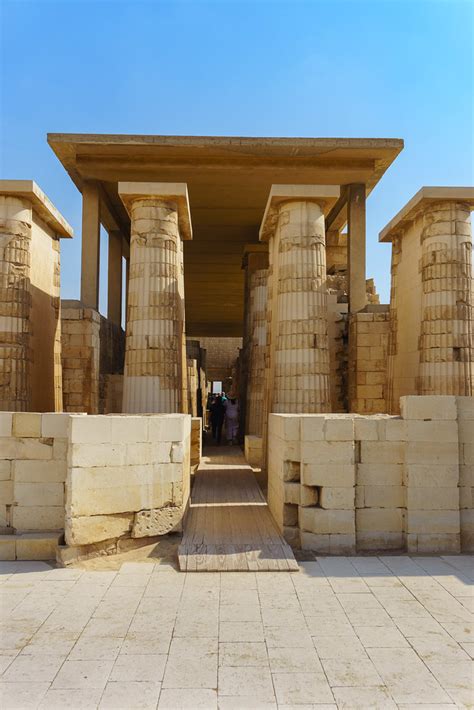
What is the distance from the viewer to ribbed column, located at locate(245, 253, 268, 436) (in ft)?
48.5

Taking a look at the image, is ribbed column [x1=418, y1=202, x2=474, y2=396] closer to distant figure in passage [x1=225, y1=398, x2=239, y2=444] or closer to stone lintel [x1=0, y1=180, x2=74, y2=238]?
distant figure in passage [x1=225, y1=398, x2=239, y2=444]

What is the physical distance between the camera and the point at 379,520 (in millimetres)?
6648

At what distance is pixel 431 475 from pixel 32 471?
16.2 feet

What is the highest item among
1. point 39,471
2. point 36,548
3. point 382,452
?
point 382,452

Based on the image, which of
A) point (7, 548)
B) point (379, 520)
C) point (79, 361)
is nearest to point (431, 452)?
point (379, 520)

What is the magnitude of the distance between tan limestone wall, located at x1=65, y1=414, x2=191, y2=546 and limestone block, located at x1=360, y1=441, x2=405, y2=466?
92.0 inches

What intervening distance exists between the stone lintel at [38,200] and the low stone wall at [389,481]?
277 inches

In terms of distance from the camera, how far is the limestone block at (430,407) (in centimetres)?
672

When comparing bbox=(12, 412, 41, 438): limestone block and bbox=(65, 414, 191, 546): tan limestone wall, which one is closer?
bbox=(65, 414, 191, 546): tan limestone wall

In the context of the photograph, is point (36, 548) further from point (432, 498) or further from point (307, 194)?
point (307, 194)

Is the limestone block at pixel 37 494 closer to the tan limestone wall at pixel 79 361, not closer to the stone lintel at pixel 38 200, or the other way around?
the stone lintel at pixel 38 200

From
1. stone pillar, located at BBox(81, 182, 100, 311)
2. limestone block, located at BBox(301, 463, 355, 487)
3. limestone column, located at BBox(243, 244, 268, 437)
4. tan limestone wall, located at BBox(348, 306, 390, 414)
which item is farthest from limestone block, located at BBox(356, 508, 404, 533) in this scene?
stone pillar, located at BBox(81, 182, 100, 311)

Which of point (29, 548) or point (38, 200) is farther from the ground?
point (38, 200)

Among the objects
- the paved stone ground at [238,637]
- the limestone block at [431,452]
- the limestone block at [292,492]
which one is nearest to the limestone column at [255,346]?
the limestone block at [292,492]
